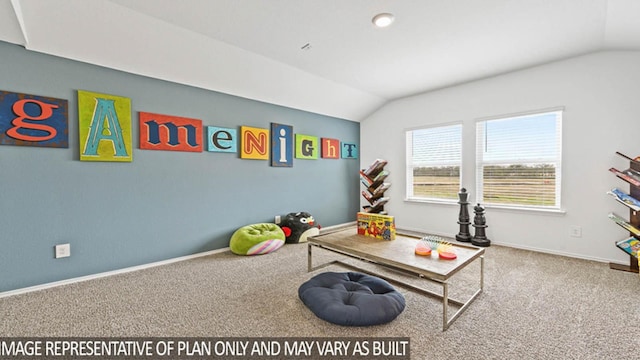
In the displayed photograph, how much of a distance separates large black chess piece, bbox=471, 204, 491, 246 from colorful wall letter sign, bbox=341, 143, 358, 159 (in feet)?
8.01

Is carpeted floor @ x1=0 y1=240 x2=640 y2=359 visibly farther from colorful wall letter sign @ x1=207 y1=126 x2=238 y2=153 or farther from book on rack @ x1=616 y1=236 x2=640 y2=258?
colorful wall letter sign @ x1=207 y1=126 x2=238 y2=153

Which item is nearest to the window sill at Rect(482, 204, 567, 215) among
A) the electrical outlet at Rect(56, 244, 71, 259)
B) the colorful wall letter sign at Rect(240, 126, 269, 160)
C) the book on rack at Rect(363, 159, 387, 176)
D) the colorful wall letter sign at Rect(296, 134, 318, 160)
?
the book on rack at Rect(363, 159, 387, 176)

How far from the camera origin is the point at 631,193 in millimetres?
2734

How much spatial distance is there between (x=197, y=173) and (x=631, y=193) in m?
4.98

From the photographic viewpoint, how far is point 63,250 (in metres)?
2.42

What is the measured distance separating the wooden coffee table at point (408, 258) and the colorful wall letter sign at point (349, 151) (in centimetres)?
257

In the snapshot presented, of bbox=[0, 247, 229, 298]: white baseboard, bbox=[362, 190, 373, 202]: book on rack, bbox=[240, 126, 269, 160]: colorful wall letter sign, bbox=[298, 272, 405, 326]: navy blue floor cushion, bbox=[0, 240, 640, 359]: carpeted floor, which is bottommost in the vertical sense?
bbox=[0, 240, 640, 359]: carpeted floor

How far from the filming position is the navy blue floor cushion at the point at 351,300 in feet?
5.57

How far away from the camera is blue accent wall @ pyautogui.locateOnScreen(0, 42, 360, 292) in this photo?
2.26m

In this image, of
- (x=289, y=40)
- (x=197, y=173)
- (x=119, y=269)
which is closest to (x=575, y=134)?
(x=289, y=40)

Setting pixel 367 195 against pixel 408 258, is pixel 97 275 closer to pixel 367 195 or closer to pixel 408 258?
pixel 408 258

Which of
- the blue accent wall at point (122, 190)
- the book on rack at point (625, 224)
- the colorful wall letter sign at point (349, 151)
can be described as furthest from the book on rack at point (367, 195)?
the book on rack at point (625, 224)

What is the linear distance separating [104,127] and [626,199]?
544cm

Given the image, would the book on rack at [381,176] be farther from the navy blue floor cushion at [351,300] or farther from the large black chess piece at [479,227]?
the navy blue floor cushion at [351,300]
